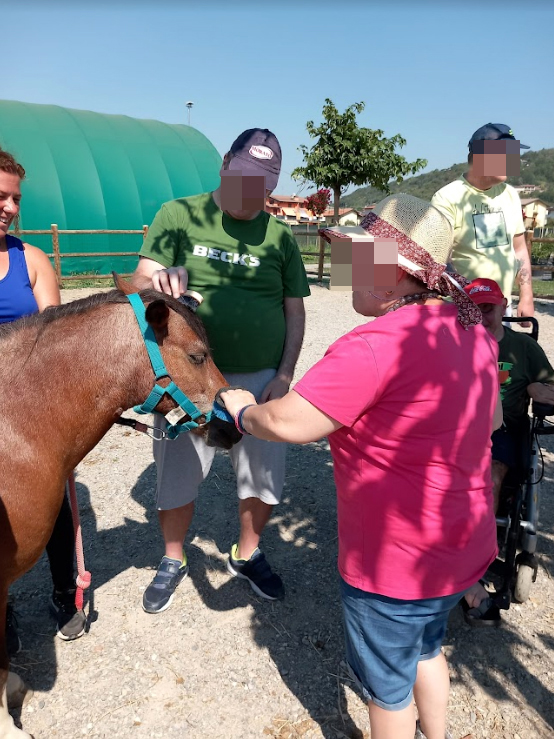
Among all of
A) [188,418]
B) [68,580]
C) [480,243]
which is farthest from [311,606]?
[480,243]

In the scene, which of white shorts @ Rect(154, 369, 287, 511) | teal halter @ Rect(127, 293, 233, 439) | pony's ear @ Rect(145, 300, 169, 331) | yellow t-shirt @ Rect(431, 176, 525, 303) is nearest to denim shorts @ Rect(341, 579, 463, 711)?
teal halter @ Rect(127, 293, 233, 439)

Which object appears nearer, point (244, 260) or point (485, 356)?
point (485, 356)

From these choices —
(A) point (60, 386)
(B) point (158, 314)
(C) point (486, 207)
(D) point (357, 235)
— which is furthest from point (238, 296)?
(C) point (486, 207)

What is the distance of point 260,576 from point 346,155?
1620 cm

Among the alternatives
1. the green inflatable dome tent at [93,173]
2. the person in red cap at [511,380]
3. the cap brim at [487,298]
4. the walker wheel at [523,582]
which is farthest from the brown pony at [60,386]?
the green inflatable dome tent at [93,173]

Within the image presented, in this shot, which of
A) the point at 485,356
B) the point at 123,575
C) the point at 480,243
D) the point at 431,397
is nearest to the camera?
the point at 431,397

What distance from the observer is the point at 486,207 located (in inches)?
151

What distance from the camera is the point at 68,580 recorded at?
9.49 ft

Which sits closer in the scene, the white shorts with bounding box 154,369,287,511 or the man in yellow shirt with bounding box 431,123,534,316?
the white shorts with bounding box 154,369,287,511

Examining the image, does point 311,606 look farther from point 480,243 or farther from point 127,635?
point 480,243

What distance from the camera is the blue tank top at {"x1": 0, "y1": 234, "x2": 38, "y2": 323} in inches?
92.7

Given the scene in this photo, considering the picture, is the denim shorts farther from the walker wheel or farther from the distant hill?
the distant hill

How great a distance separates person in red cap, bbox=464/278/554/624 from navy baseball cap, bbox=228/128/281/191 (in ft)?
4.57

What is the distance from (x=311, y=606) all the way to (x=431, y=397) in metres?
2.18
